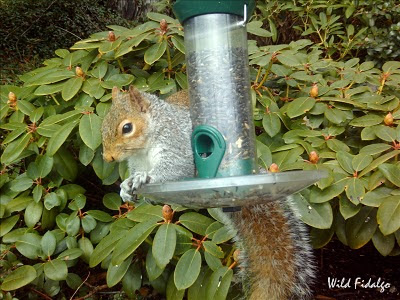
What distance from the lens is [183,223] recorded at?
1.41m

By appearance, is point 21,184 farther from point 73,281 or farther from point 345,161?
point 345,161

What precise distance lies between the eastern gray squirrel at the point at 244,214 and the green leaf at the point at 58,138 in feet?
0.70

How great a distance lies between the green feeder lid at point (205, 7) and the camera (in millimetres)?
1095

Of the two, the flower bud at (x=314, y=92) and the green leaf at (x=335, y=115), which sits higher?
the flower bud at (x=314, y=92)

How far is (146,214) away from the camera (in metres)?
1.41

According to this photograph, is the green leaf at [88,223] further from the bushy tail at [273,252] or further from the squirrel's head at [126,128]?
the bushy tail at [273,252]

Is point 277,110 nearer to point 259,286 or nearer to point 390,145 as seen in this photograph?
point 390,145

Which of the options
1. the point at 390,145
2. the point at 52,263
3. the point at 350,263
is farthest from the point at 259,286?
the point at 350,263

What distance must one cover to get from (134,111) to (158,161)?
0.15 meters

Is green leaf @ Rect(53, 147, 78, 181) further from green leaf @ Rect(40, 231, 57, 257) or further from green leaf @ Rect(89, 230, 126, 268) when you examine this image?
green leaf @ Rect(89, 230, 126, 268)

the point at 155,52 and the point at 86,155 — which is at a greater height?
the point at 155,52

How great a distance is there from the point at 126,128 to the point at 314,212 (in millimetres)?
554

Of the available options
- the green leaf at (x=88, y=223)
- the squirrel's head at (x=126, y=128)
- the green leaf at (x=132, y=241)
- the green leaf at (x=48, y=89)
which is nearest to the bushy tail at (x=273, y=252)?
the green leaf at (x=132, y=241)

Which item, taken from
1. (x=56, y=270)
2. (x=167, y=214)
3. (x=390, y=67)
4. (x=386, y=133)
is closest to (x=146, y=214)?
(x=167, y=214)
